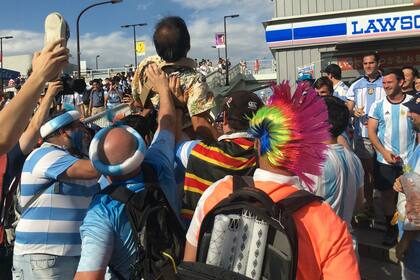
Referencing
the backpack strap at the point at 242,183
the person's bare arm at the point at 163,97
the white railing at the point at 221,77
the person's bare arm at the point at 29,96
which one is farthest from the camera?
the white railing at the point at 221,77

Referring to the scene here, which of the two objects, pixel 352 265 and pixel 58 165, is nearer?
pixel 352 265

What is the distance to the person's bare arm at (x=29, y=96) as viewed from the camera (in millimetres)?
1746

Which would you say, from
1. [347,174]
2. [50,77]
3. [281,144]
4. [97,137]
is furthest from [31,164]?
[347,174]

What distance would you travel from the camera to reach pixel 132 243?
6.66 ft

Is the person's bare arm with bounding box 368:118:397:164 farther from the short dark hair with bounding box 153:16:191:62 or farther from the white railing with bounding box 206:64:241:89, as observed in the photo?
the white railing with bounding box 206:64:241:89

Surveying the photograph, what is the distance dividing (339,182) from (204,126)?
1038 millimetres

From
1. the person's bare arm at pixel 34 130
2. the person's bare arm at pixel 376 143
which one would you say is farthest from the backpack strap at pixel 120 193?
the person's bare arm at pixel 376 143

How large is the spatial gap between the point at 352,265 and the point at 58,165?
1.99 m

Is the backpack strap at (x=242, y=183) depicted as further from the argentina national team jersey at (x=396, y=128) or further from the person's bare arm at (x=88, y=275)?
the argentina national team jersey at (x=396, y=128)

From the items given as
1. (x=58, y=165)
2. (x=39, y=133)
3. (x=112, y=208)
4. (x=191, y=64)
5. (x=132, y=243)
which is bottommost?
(x=132, y=243)

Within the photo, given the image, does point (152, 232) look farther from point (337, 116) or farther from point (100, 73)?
point (100, 73)

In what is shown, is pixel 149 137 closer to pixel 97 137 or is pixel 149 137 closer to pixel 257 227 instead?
pixel 97 137

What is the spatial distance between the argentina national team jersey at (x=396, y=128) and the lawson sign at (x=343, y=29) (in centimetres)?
627

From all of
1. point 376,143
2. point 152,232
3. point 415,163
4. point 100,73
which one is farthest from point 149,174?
point 100,73
